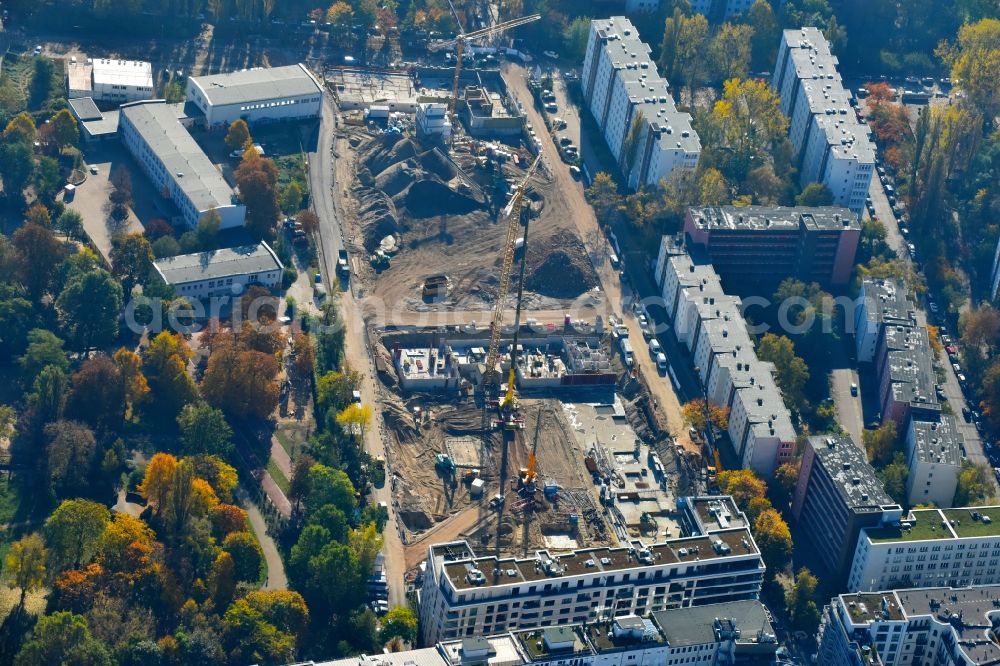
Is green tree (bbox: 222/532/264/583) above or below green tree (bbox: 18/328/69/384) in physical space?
below

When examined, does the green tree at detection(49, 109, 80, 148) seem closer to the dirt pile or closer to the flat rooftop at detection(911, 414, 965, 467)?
the dirt pile

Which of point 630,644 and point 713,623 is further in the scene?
point 713,623

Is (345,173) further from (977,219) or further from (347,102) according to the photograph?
(977,219)

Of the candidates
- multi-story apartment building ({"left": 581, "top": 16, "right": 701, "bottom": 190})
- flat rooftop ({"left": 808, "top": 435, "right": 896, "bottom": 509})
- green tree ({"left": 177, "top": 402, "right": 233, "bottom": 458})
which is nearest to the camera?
flat rooftop ({"left": 808, "top": 435, "right": 896, "bottom": 509})

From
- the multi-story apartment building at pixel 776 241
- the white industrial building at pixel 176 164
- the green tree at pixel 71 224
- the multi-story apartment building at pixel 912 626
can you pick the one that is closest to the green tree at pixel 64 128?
the white industrial building at pixel 176 164

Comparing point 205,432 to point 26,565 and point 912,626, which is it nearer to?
point 26,565

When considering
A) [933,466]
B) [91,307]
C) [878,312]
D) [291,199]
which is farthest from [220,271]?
[933,466]

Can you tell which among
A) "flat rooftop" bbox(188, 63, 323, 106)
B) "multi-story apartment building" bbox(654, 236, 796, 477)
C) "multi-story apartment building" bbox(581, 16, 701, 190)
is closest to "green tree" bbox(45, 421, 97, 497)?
"flat rooftop" bbox(188, 63, 323, 106)
